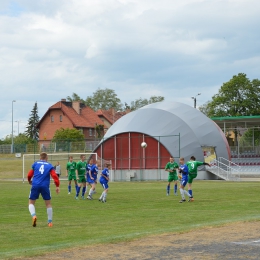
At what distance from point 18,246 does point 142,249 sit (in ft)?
8.76

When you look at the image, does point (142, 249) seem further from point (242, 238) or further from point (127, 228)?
point (127, 228)

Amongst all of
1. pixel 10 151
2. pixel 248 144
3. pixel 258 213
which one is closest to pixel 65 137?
pixel 10 151

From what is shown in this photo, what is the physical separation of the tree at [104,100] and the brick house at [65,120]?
25.0 meters

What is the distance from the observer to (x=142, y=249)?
11.1 meters

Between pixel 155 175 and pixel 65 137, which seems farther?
pixel 65 137

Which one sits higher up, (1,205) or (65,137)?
(65,137)

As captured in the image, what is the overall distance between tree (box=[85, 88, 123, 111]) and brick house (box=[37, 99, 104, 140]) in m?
25.0

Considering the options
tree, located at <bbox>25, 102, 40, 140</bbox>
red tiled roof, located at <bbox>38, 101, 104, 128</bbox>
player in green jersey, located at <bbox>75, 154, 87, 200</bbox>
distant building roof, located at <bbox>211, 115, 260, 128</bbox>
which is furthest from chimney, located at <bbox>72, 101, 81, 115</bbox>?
player in green jersey, located at <bbox>75, 154, 87, 200</bbox>

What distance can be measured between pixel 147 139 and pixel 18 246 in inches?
1698

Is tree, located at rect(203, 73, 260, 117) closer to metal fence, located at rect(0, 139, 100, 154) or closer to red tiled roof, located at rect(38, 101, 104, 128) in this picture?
red tiled roof, located at rect(38, 101, 104, 128)

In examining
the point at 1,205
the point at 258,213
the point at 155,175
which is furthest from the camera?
the point at 155,175

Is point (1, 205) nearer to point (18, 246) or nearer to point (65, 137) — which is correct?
point (18, 246)

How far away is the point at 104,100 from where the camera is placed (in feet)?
474

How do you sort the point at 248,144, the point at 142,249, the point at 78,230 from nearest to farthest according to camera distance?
the point at 142,249 → the point at 78,230 → the point at 248,144
